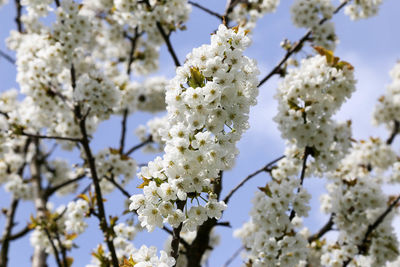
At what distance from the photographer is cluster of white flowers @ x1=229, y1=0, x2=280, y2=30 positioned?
8.61 meters

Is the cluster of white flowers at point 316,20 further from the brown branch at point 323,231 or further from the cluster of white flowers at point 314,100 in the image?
the brown branch at point 323,231

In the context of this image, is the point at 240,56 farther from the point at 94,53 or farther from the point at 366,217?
the point at 94,53

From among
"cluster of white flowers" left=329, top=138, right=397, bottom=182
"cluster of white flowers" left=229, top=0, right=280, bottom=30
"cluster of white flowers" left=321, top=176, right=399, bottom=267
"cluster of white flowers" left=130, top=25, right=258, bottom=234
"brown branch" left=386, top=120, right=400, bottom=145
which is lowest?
"cluster of white flowers" left=130, top=25, right=258, bottom=234

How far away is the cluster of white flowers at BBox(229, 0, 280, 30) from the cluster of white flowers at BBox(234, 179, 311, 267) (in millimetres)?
4529

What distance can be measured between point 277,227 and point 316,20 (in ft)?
14.7

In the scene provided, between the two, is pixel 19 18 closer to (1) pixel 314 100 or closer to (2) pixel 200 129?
(1) pixel 314 100

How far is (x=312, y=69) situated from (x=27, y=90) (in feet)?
14.9

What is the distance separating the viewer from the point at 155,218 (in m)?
2.72

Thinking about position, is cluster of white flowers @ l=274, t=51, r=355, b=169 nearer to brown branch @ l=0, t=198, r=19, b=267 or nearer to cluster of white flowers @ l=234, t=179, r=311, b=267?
cluster of white flowers @ l=234, t=179, r=311, b=267

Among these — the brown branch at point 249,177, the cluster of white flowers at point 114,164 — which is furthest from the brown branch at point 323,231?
the cluster of white flowers at point 114,164

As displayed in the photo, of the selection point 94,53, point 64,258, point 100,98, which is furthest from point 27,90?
point 94,53

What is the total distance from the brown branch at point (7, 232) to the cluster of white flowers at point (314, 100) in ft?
20.6

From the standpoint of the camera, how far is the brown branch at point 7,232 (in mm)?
8062

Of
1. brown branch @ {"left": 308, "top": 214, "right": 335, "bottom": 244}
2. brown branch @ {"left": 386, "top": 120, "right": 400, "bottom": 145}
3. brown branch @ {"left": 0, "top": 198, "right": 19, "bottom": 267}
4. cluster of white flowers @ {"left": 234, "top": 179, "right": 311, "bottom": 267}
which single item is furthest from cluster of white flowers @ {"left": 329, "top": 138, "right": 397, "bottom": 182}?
brown branch @ {"left": 0, "top": 198, "right": 19, "bottom": 267}
